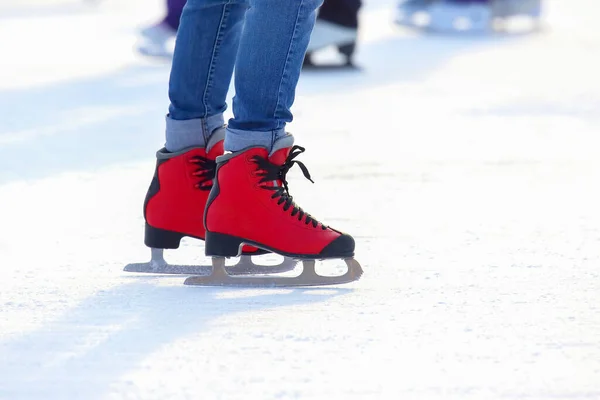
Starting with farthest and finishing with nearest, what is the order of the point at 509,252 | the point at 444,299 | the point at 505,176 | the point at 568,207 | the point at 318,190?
the point at 505,176
the point at 318,190
the point at 568,207
the point at 509,252
the point at 444,299

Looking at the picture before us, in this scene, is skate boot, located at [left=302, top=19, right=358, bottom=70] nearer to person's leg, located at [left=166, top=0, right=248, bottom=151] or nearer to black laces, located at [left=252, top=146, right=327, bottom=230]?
person's leg, located at [left=166, top=0, right=248, bottom=151]

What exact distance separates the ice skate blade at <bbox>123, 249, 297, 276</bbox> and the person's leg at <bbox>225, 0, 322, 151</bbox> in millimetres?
166

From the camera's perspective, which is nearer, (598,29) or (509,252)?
(509,252)

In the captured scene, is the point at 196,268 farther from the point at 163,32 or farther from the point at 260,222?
the point at 163,32

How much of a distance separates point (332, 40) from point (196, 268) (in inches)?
94.1

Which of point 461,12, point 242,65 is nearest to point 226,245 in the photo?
point 242,65

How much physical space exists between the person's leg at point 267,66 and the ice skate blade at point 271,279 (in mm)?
154

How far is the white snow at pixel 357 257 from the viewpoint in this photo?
3.46 feet

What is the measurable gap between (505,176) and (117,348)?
112 cm

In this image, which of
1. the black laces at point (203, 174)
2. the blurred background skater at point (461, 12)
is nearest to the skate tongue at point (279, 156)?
the black laces at point (203, 174)

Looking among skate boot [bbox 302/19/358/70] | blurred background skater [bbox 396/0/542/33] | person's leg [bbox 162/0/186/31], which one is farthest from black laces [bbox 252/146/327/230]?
blurred background skater [bbox 396/0/542/33]

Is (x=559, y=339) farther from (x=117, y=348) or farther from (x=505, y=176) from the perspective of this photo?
(x=505, y=176)

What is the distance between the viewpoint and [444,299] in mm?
1301

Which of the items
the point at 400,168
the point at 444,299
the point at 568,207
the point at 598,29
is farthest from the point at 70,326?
the point at 598,29
